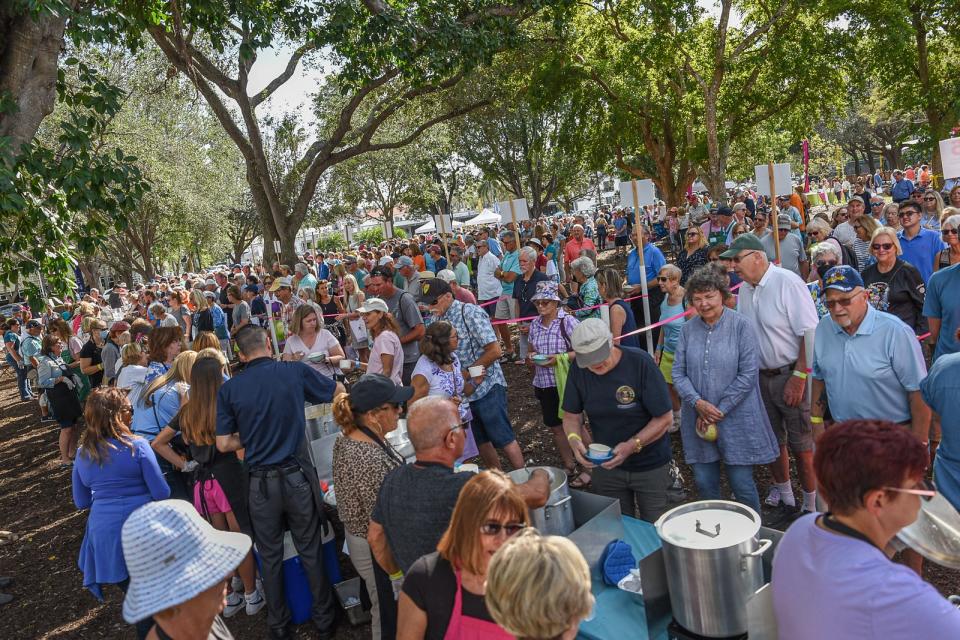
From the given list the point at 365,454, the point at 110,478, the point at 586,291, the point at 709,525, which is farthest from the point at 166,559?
the point at 586,291

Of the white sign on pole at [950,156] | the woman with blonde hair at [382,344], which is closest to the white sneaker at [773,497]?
the woman with blonde hair at [382,344]

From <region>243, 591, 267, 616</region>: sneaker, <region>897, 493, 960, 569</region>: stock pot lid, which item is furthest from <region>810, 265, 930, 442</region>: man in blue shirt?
<region>243, 591, 267, 616</region>: sneaker

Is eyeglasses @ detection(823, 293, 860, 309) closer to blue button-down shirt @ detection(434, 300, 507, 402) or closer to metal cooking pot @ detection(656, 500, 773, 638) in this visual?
metal cooking pot @ detection(656, 500, 773, 638)

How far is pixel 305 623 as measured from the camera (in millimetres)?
4797

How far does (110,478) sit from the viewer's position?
13.9 feet

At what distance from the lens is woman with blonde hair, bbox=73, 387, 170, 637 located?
4.18 m

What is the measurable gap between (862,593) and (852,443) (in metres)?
0.41

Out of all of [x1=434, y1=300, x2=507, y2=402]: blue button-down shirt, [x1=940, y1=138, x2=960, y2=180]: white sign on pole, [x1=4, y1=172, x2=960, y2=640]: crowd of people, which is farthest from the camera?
[x1=940, y1=138, x2=960, y2=180]: white sign on pole

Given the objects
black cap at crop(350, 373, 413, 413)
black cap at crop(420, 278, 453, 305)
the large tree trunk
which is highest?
the large tree trunk

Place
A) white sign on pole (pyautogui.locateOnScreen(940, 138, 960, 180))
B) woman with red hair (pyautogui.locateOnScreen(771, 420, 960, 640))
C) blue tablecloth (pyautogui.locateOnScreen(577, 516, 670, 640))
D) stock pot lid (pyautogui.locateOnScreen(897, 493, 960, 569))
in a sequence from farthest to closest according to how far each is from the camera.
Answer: white sign on pole (pyautogui.locateOnScreen(940, 138, 960, 180)), blue tablecloth (pyautogui.locateOnScreen(577, 516, 670, 640)), stock pot lid (pyautogui.locateOnScreen(897, 493, 960, 569)), woman with red hair (pyautogui.locateOnScreen(771, 420, 960, 640))

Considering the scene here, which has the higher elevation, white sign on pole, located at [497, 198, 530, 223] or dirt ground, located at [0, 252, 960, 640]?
white sign on pole, located at [497, 198, 530, 223]

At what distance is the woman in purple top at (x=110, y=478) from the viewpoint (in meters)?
4.18

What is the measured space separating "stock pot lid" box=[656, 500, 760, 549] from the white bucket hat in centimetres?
169

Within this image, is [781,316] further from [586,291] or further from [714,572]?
[586,291]
